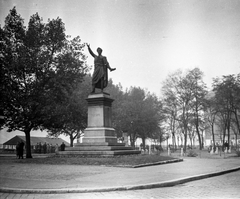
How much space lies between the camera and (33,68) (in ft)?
73.3

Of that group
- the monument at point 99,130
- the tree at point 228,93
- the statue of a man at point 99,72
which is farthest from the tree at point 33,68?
the tree at point 228,93

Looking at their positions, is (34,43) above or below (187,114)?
above

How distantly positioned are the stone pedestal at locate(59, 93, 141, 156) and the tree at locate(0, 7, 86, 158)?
475cm

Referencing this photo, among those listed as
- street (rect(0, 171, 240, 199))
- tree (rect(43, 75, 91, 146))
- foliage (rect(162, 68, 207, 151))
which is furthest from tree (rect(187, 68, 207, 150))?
street (rect(0, 171, 240, 199))

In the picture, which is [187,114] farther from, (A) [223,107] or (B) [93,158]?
(B) [93,158]

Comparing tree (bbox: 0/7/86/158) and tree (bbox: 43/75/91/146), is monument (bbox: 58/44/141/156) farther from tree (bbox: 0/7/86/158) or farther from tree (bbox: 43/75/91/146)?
tree (bbox: 43/75/91/146)

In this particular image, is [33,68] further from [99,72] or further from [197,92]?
[197,92]

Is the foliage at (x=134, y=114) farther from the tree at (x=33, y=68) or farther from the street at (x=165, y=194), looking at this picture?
the street at (x=165, y=194)

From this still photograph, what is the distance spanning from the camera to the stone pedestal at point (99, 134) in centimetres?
1764

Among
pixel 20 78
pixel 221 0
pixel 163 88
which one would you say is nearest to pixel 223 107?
pixel 163 88

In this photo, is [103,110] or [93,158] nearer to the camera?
[93,158]

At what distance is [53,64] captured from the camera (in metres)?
24.3

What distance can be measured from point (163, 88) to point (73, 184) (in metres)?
37.3

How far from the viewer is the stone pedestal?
17.6 m
